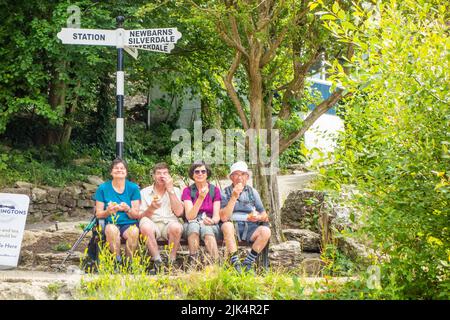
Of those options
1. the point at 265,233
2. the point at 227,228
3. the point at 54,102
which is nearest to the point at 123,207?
the point at 227,228

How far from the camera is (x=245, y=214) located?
28.9 feet

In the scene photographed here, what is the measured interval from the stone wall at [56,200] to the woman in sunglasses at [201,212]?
7395 mm

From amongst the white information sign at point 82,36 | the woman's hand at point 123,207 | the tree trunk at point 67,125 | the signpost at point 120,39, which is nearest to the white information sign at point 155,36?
the signpost at point 120,39

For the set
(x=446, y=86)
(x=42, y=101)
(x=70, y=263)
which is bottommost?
(x=70, y=263)

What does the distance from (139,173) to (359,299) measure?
12123mm

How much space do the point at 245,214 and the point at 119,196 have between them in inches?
53.3

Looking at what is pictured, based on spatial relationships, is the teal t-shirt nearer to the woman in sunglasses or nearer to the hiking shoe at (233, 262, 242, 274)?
the woman in sunglasses

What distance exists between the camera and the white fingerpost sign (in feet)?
30.7

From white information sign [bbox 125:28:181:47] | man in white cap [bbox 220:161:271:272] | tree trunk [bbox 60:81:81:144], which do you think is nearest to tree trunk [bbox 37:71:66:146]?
tree trunk [bbox 60:81:81:144]
